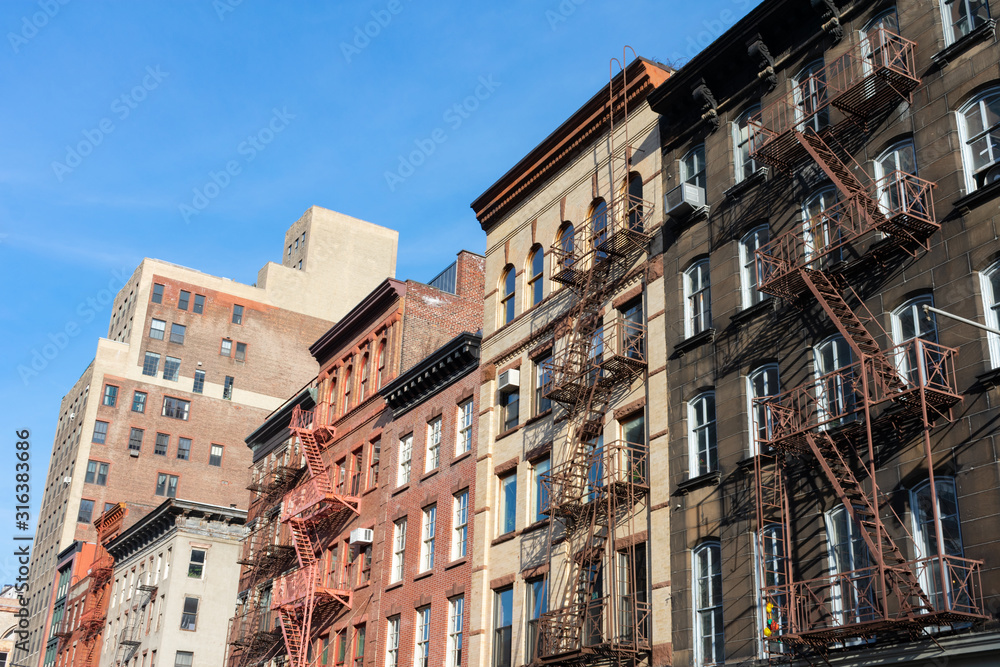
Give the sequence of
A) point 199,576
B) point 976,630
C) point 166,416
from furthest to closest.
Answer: point 166,416, point 199,576, point 976,630

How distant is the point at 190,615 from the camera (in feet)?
208

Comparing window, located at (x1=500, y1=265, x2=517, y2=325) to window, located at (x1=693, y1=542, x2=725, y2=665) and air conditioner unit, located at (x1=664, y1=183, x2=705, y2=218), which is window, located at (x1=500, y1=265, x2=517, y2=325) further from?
window, located at (x1=693, y1=542, x2=725, y2=665)

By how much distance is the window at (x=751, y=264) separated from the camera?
26400 millimetres

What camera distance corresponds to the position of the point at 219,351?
331 feet

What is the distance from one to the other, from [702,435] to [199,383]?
79339 mm

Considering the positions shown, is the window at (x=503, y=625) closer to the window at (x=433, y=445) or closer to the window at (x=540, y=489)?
the window at (x=540, y=489)

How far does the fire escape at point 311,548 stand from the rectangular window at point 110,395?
53.9 m

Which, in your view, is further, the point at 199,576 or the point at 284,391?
the point at 284,391

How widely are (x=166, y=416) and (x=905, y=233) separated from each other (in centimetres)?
8516

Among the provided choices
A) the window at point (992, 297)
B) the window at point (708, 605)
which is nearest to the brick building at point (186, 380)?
the window at point (708, 605)

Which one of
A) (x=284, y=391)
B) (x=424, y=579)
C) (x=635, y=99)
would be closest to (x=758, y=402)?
(x=635, y=99)

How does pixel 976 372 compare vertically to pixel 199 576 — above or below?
below

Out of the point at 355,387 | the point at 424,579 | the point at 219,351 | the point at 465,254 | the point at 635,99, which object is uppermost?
the point at 219,351

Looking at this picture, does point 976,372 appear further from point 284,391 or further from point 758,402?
point 284,391
